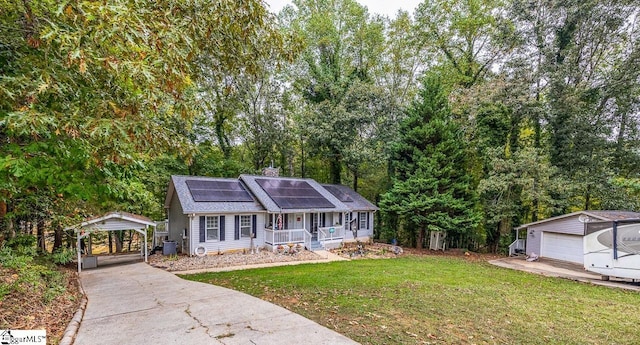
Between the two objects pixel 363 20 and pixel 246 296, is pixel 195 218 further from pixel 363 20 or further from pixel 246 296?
pixel 363 20

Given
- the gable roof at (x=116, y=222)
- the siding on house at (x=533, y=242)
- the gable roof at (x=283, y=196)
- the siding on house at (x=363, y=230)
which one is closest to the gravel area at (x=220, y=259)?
the gable roof at (x=116, y=222)

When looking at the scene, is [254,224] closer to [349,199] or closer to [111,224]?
[111,224]

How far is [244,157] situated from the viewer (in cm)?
2602

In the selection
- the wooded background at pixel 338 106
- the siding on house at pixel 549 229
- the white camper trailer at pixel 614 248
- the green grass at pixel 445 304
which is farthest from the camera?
the siding on house at pixel 549 229

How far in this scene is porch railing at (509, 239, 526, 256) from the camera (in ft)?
56.4

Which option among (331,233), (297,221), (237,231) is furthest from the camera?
(331,233)

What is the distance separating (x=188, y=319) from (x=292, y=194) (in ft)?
39.3

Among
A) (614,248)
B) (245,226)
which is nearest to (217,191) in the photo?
(245,226)

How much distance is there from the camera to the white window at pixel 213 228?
13.9m

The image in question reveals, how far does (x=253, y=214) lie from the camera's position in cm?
1527

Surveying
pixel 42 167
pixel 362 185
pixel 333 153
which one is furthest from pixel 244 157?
pixel 42 167

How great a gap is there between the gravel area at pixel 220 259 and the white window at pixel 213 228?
2.99 ft

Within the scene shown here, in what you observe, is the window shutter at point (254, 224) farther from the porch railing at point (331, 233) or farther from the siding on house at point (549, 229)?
the siding on house at point (549, 229)

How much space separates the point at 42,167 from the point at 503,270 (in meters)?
15.1
